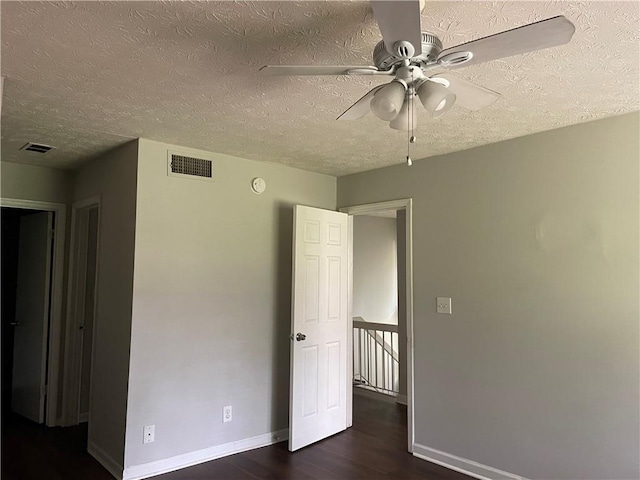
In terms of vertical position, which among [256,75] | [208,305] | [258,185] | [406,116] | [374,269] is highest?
[256,75]

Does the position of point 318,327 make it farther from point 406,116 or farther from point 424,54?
point 424,54

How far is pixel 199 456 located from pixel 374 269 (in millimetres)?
4202

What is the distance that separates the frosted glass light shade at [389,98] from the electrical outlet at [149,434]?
2.77m

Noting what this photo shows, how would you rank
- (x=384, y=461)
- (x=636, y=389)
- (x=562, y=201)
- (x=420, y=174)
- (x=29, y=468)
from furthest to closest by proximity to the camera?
(x=420, y=174), (x=384, y=461), (x=29, y=468), (x=562, y=201), (x=636, y=389)

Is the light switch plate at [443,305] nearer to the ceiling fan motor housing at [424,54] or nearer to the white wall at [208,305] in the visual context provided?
the white wall at [208,305]

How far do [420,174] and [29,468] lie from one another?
371 centimetres

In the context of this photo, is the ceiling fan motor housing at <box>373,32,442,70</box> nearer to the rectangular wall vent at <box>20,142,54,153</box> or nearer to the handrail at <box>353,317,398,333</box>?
the rectangular wall vent at <box>20,142,54,153</box>

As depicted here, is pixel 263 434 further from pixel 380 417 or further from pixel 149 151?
pixel 149 151

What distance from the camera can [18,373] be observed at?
4.70 m

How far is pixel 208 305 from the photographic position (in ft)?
12.0

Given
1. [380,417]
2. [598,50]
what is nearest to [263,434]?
[380,417]

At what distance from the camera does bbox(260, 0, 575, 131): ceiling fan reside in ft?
4.38

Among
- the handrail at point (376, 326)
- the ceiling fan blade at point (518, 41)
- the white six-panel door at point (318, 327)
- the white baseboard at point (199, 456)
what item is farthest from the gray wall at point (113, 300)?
the handrail at point (376, 326)

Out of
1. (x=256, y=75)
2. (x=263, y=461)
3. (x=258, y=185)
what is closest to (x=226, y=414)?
(x=263, y=461)
